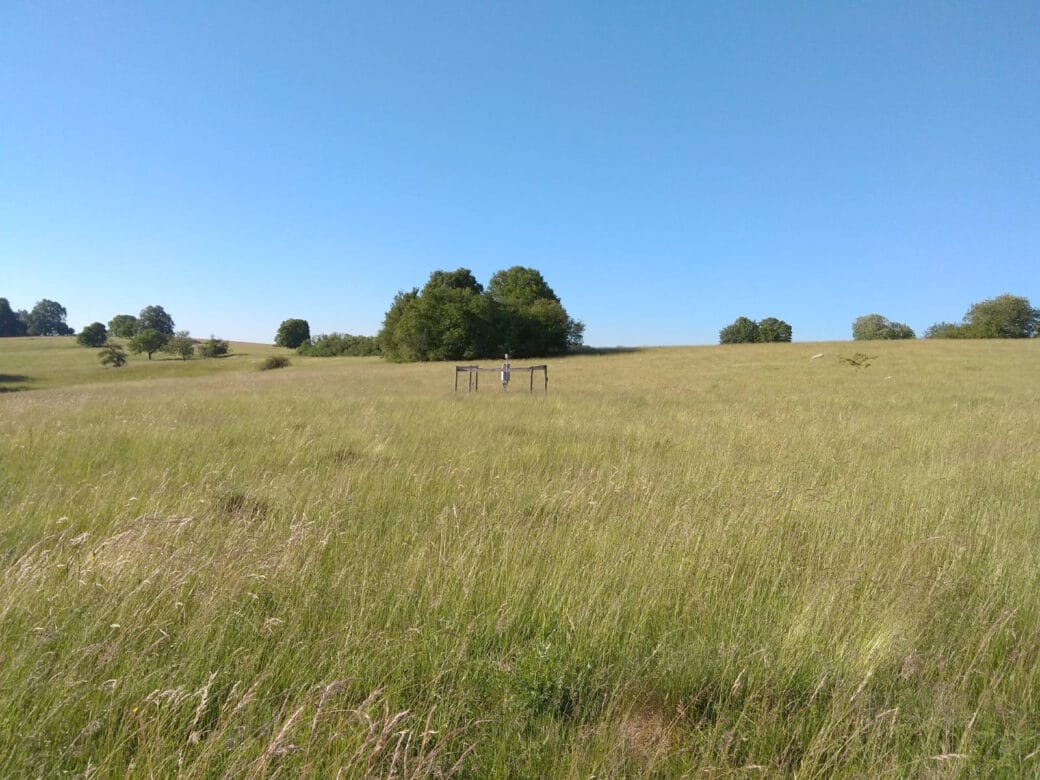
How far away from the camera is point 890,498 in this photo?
4816 mm

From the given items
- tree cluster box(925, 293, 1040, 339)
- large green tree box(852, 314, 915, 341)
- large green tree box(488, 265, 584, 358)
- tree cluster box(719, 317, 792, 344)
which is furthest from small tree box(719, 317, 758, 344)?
large green tree box(488, 265, 584, 358)

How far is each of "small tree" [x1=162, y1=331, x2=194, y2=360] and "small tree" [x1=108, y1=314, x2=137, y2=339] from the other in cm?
3093

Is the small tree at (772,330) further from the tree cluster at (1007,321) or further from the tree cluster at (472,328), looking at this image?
the tree cluster at (472,328)

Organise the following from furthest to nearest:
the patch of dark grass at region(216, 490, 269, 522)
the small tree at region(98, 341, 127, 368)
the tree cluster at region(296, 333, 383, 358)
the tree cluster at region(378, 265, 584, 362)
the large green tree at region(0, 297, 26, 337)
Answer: the large green tree at region(0, 297, 26, 337)
the tree cluster at region(296, 333, 383, 358)
the small tree at region(98, 341, 127, 368)
the tree cluster at region(378, 265, 584, 362)
the patch of dark grass at region(216, 490, 269, 522)

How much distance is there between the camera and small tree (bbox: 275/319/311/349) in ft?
328

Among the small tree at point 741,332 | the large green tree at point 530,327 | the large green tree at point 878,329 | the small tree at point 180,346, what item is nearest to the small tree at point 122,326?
the small tree at point 180,346

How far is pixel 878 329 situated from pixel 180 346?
10314 centimetres

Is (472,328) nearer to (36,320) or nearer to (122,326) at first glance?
(122,326)

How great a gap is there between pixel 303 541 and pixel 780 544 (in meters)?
3.34

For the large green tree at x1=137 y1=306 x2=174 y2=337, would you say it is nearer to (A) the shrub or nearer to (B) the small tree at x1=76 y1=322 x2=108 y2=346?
(B) the small tree at x1=76 y1=322 x2=108 y2=346

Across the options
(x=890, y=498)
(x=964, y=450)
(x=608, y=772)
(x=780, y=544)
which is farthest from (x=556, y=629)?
(x=964, y=450)

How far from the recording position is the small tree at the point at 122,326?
311 feet

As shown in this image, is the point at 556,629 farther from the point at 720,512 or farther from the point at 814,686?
the point at 720,512

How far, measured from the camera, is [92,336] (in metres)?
76.1
